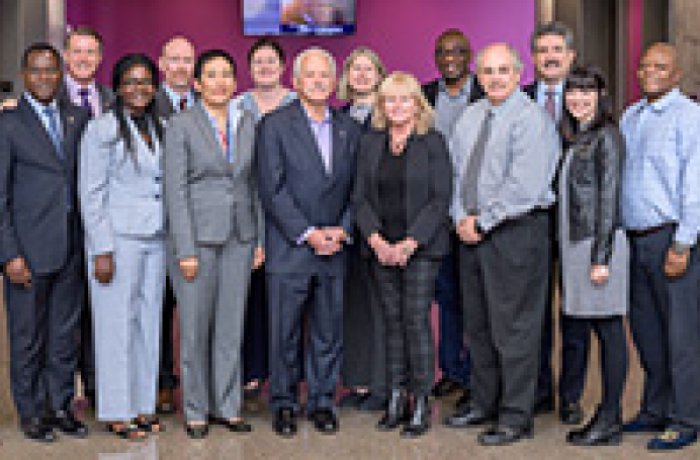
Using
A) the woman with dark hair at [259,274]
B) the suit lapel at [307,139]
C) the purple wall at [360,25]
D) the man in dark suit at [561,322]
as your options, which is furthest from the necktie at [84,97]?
the purple wall at [360,25]

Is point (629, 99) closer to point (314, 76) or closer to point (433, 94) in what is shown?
point (433, 94)

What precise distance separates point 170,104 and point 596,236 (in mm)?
2164

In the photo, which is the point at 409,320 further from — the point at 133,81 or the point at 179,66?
the point at 179,66

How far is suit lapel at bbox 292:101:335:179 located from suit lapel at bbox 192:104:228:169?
0.33m

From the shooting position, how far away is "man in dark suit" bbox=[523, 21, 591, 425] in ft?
Result: 13.4

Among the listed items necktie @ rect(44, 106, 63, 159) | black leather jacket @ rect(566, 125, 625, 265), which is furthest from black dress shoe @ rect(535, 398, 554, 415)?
necktie @ rect(44, 106, 63, 159)

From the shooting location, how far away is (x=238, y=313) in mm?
3924

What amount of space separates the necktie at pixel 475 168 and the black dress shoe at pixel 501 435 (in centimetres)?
89

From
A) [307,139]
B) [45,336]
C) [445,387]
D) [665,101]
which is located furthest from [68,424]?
[665,101]

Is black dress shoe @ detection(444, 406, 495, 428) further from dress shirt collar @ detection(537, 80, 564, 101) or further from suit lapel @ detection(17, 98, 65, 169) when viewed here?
suit lapel @ detection(17, 98, 65, 169)

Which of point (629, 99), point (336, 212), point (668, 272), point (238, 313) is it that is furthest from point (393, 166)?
point (629, 99)

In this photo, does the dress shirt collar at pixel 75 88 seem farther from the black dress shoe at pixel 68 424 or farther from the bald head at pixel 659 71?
the bald head at pixel 659 71

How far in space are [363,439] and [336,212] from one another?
3.13 feet

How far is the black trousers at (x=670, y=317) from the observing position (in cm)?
367
